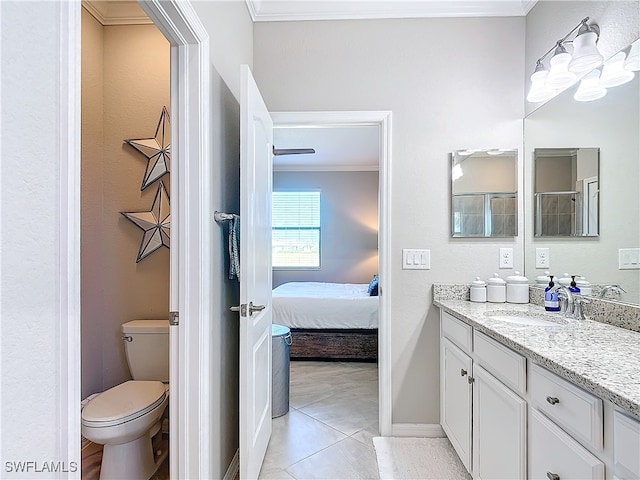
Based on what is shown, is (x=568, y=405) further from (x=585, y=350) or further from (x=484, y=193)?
(x=484, y=193)

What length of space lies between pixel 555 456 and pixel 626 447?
1.10 feet

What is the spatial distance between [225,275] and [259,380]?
0.59 m

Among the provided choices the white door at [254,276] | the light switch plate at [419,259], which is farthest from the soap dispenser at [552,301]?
the white door at [254,276]

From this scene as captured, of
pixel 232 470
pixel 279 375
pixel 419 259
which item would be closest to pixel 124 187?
pixel 279 375

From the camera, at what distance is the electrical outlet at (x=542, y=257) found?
89.3 inches

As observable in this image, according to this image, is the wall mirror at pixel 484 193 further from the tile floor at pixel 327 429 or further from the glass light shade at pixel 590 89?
the tile floor at pixel 327 429

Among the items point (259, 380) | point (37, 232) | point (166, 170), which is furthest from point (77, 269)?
point (166, 170)

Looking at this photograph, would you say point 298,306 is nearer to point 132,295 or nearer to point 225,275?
point 132,295

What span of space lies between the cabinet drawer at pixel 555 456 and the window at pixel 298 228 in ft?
17.6

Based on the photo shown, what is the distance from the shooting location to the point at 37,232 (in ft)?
2.39

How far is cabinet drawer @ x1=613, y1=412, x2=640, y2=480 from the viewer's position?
87cm

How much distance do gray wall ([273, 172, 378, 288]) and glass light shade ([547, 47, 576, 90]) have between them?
14.7ft

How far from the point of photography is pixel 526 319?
190cm

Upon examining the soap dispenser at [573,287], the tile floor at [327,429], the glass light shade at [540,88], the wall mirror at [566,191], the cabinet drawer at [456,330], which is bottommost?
the tile floor at [327,429]
